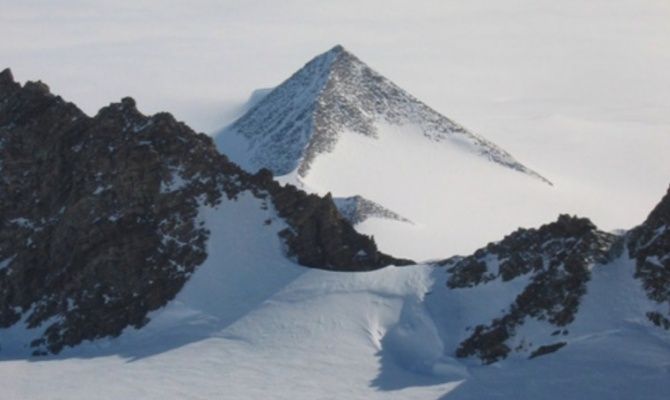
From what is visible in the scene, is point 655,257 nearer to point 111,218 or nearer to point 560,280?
point 560,280

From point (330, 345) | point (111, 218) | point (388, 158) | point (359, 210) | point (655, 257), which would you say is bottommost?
point (330, 345)

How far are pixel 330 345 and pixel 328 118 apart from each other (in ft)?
234

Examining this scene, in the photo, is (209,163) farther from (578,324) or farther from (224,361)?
(578,324)

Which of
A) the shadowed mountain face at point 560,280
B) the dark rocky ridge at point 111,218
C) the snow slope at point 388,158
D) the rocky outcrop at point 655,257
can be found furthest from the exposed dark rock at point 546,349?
the snow slope at point 388,158

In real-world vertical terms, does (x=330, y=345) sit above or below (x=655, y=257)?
below

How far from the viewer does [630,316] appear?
4375cm

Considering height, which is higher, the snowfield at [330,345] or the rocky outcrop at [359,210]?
the rocky outcrop at [359,210]

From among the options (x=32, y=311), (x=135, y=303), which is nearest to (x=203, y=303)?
(x=135, y=303)

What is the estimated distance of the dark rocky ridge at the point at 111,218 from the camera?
52.2 metres

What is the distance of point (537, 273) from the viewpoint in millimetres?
47219

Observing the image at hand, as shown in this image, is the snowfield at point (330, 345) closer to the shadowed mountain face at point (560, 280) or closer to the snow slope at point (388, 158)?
the shadowed mountain face at point (560, 280)

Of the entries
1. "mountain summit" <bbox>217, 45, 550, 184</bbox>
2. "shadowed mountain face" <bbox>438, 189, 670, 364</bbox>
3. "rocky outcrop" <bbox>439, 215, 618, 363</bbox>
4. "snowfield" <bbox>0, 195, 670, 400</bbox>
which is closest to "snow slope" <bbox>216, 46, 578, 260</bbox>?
"mountain summit" <bbox>217, 45, 550, 184</bbox>

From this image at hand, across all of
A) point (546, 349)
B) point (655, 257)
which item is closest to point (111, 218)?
point (546, 349)

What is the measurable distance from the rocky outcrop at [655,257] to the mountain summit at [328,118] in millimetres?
63363
